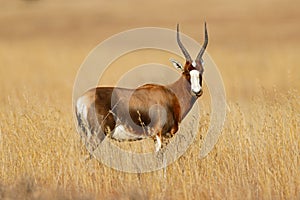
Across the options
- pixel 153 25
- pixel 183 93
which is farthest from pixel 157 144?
pixel 153 25

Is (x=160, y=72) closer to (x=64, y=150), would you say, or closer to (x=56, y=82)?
(x=64, y=150)

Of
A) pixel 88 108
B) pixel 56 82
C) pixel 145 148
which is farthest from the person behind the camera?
pixel 56 82

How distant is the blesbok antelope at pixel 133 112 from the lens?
9188mm

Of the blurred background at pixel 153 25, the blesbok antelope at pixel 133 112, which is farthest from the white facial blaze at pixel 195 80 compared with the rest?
the blurred background at pixel 153 25

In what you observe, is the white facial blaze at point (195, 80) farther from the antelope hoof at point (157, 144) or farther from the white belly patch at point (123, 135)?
the white belly patch at point (123, 135)

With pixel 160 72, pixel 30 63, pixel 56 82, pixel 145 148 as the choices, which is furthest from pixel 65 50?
pixel 145 148

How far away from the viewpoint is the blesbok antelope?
9.19m

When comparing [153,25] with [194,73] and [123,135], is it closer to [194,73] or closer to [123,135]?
[194,73]

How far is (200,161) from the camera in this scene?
8.66 meters

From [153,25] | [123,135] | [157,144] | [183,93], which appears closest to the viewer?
[123,135]

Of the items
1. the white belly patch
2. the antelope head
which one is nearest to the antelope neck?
the antelope head

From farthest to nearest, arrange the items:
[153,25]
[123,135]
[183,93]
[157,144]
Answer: [153,25]
[183,93]
[157,144]
[123,135]

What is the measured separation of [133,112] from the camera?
31.1 feet

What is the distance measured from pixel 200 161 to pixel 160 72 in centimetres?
515
